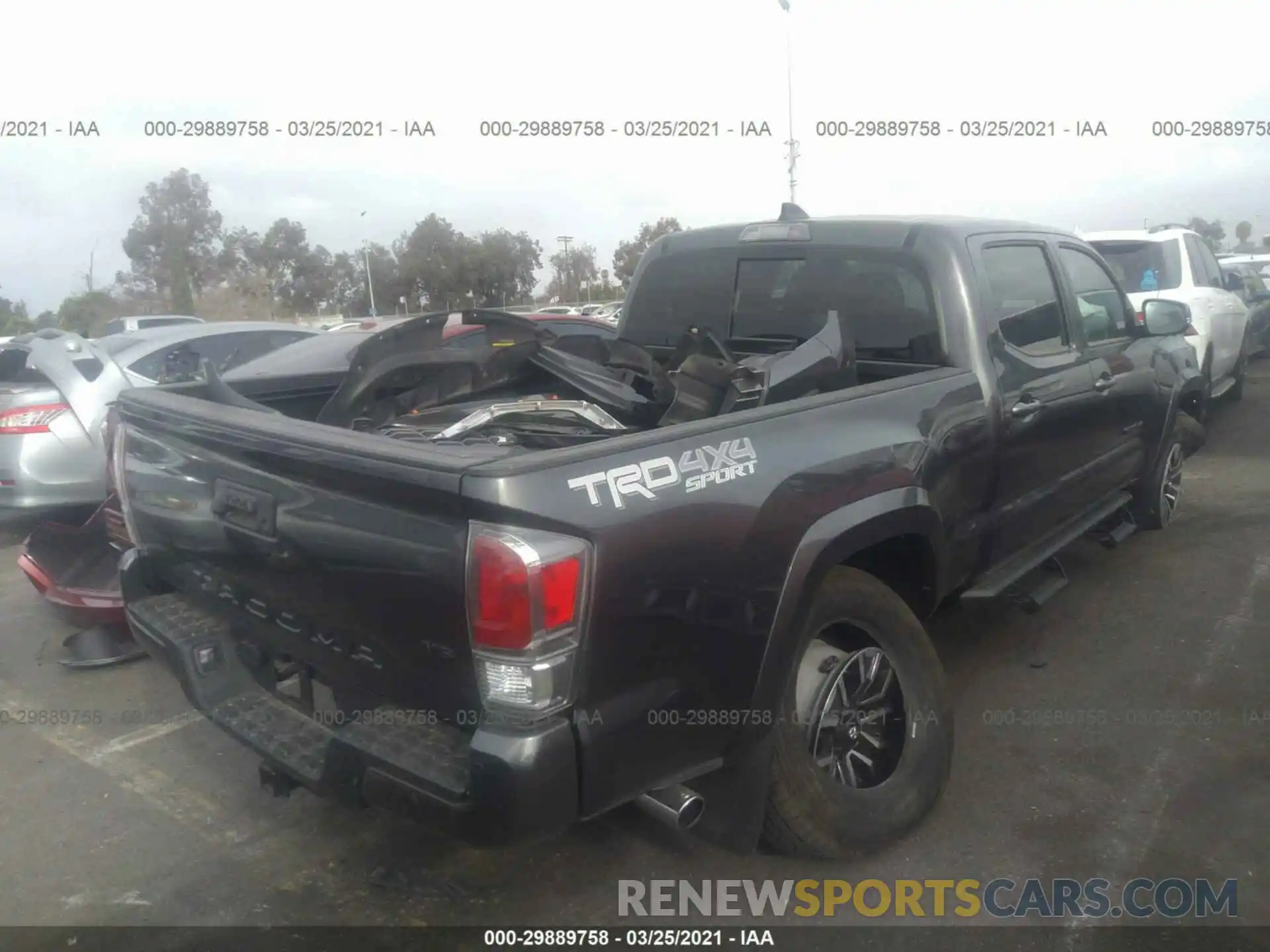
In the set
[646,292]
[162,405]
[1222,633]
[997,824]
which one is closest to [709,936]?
[997,824]

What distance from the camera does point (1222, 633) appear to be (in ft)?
14.7

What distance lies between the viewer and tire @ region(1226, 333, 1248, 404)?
10055mm

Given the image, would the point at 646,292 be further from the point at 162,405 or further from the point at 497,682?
the point at 497,682

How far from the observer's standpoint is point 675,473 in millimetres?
2225

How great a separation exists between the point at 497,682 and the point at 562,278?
21.0 meters

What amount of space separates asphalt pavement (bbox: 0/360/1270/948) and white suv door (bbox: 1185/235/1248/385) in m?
4.75

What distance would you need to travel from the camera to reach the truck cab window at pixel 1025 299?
12.3 ft

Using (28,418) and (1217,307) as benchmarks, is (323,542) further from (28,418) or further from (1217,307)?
(1217,307)

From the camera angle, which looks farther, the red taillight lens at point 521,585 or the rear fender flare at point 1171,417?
the rear fender flare at point 1171,417

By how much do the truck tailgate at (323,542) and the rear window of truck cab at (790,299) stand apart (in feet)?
6.38

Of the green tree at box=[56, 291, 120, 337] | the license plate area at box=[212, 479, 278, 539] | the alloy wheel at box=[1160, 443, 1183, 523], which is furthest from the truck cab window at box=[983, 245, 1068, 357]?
the green tree at box=[56, 291, 120, 337]

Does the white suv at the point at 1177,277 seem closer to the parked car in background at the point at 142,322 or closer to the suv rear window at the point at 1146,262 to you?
the suv rear window at the point at 1146,262

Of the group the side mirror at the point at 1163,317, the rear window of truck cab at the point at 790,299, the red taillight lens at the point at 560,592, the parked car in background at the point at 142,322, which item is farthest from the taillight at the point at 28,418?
the parked car in background at the point at 142,322

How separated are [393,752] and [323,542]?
518 millimetres
